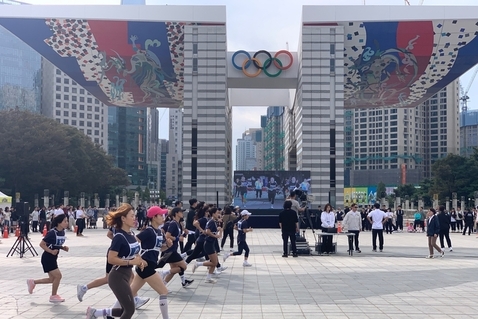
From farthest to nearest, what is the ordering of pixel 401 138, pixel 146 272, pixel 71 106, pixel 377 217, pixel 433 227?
pixel 401 138 < pixel 71 106 < pixel 377 217 < pixel 433 227 < pixel 146 272

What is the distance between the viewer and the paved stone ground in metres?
9.72

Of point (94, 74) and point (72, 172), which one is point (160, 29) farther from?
point (72, 172)

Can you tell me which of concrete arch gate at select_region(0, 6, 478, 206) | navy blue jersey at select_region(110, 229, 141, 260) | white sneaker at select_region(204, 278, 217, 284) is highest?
concrete arch gate at select_region(0, 6, 478, 206)

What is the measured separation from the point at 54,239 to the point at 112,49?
37.1 meters

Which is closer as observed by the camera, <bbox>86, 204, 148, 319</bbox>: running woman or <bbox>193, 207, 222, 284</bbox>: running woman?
<bbox>86, 204, 148, 319</bbox>: running woman

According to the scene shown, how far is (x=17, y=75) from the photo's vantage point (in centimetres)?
11625

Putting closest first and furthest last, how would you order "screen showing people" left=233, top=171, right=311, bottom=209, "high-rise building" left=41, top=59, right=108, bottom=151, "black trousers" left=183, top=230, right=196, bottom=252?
"black trousers" left=183, top=230, right=196, bottom=252 → "screen showing people" left=233, top=171, right=311, bottom=209 → "high-rise building" left=41, top=59, right=108, bottom=151

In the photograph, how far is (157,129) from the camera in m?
175

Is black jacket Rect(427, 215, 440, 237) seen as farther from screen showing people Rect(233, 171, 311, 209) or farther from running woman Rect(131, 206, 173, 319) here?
screen showing people Rect(233, 171, 311, 209)

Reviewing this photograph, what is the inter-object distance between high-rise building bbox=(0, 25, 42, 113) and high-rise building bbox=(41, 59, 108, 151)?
2.13 m

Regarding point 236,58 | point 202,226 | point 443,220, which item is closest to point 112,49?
point 236,58

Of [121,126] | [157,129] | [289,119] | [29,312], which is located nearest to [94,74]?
[289,119]

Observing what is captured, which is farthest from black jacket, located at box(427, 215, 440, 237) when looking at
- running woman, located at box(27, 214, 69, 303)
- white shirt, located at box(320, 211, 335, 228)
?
running woman, located at box(27, 214, 69, 303)

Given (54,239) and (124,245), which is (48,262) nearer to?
(54,239)
